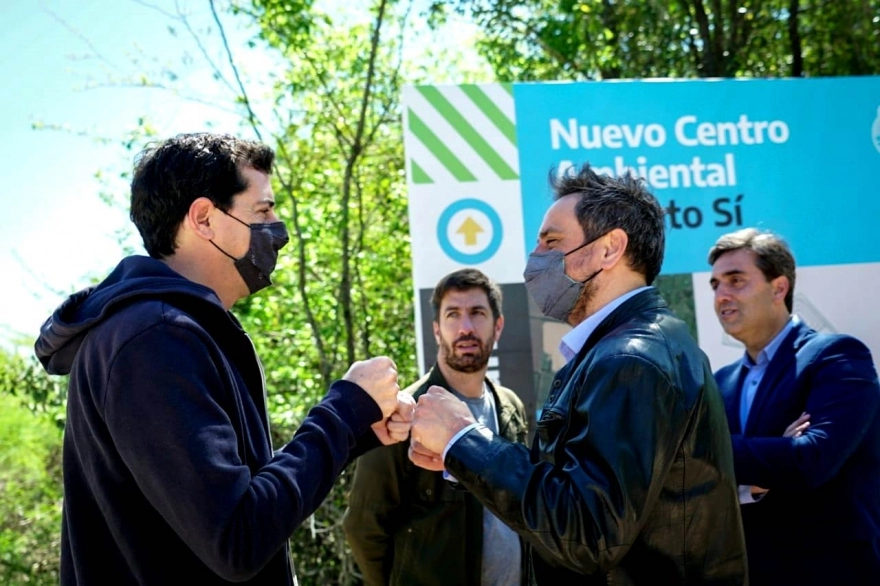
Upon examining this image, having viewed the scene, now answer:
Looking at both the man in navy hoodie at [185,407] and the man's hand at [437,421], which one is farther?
the man's hand at [437,421]

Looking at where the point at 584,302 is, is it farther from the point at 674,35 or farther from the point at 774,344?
the point at 674,35

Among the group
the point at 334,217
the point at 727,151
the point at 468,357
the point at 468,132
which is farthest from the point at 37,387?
the point at 727,151

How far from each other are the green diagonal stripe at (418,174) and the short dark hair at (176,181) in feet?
8.57

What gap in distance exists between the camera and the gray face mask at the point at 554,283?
2.49 m

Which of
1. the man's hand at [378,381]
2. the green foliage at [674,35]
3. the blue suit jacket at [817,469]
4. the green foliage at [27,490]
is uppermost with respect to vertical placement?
the green foliage at [674,35]

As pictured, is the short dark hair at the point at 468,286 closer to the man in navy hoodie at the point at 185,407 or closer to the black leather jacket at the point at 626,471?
the black leather jacket at the point at 626,471

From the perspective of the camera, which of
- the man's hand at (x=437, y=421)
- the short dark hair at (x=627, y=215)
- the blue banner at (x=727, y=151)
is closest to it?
the man's hand at (x=437, y=421)

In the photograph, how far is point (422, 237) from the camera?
4.75m

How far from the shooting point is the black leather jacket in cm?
196

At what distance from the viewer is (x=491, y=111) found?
193 inches

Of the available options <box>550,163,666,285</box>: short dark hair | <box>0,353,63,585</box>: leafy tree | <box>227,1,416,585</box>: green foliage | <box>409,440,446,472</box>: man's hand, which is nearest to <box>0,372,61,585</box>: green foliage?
<box>0,353,63,585</box>: leafy tree

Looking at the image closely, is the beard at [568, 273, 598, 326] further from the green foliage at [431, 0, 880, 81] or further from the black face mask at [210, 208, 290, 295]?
the green foliage at [431, 0, 880, 81]

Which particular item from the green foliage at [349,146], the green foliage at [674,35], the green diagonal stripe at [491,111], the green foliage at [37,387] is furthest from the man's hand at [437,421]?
the green foliage at [674,35]

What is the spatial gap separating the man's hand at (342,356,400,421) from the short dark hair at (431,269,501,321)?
7.37 feet
